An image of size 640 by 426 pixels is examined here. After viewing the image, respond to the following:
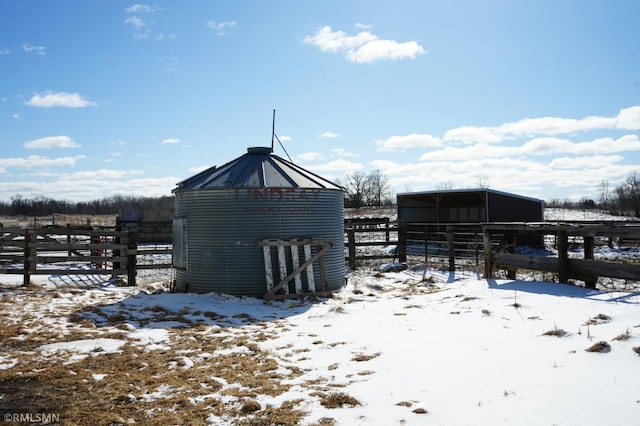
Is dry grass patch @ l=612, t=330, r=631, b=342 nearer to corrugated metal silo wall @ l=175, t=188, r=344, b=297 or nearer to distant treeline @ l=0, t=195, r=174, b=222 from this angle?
corrugated metal silo wall @ l=175, t=188, r=344, b=297

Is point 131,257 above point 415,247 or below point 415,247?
above

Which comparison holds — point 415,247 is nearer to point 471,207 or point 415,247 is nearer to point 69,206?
point 471,207

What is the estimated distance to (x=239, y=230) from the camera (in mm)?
12328

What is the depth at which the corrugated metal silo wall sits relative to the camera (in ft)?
40.3

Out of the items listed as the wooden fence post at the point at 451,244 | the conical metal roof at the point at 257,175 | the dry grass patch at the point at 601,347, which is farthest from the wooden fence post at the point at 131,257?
the dry grass patch at the point at 601,347

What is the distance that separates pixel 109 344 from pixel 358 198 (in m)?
67.7

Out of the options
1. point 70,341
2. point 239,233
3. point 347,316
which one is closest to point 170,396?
point 70,341

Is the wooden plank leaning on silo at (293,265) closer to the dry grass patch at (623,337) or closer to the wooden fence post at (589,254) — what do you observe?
the wooden fence post at (589,254)

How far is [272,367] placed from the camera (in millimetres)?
6531

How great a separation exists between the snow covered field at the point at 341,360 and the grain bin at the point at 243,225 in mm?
1679

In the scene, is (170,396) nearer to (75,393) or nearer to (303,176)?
(75,393)

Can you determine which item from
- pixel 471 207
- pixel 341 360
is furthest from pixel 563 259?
pixel 471 207

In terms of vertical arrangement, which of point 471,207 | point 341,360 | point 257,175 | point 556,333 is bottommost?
point 341,360

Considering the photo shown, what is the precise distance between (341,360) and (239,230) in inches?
250
